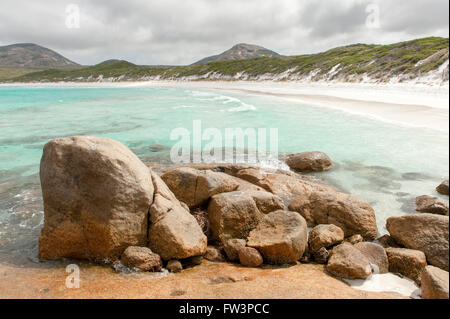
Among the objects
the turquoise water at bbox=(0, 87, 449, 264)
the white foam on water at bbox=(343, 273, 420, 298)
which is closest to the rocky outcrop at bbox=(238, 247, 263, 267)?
the white foam on water at bbox=(343, 273, 420, 298)

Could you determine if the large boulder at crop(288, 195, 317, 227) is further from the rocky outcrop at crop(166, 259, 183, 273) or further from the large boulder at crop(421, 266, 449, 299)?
the rocky outcrop at crop(166, 259, 183, 273)

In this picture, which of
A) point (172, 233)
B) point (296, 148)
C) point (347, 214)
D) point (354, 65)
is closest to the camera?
point (172, 233)

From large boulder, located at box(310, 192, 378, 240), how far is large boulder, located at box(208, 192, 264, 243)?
1232 mm

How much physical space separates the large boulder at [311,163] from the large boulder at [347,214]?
3.14 metres

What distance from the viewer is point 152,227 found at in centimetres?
429

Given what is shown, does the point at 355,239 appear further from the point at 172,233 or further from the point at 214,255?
the point at 172,233

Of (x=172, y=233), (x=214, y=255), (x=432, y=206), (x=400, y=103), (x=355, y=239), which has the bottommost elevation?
(x=214, y=255)

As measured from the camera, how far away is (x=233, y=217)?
4.83m

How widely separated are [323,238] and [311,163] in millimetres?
4506

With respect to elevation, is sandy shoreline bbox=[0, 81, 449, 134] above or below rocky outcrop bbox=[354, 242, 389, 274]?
above

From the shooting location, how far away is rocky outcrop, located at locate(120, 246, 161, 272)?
3963 mm

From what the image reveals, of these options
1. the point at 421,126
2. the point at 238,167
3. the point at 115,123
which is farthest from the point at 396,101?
the point at 115,123

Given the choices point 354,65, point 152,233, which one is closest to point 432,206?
point 152,233
